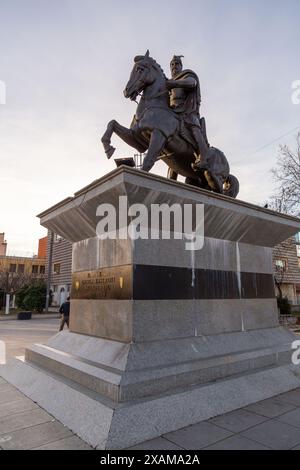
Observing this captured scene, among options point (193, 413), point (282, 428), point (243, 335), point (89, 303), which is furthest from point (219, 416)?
point (89, 303)

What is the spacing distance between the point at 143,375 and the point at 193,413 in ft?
2.56

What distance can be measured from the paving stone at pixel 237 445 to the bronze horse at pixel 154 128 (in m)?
4.21

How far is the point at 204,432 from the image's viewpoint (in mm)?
3658

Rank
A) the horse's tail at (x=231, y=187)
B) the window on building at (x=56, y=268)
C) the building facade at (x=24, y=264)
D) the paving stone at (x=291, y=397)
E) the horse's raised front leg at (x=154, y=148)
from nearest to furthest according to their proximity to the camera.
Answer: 1. the paving stone at (x=291, y=397)
2. the horse's raised front leg at (x=154, y=148)
3. the horse's tail at (x=231, y=187)
4. the window on building at (x=56, y=268)
5. the building facade at (x=24, y=264)

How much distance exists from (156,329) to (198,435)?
1610 millimetres

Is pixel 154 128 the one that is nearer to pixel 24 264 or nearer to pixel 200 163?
pixel 200 163

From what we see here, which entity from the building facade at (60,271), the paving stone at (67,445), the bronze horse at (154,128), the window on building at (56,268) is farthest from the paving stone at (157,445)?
the window on building at (56,268)

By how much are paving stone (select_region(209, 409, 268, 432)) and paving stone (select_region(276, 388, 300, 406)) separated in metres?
0.88

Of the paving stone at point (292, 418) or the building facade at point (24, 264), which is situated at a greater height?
the building facade at point (24, 264)

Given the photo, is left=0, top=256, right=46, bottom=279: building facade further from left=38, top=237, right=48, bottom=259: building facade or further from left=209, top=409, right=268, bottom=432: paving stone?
left=209, top=409, right=268, bottom=432: paving stone

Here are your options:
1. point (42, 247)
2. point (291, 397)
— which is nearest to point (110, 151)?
point (291, 397)

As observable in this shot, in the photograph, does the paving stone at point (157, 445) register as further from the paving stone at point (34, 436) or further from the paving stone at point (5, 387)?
the paving stone at point (5, 387)

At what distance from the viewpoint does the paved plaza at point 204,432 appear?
3365 millimetres

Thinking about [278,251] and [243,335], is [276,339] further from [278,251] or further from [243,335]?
[278,251]
